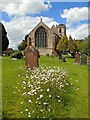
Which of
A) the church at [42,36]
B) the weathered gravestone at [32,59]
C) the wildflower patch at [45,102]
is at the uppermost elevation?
the church at [42,36]

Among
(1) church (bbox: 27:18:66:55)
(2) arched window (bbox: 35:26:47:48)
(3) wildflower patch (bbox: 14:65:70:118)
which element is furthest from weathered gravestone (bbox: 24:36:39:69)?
(2) arched window (bbox: 35:26:47:48)

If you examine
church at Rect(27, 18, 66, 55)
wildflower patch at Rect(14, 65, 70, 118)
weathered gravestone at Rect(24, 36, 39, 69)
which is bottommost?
wildflower patch at Rect(14, 65, 70, 118)

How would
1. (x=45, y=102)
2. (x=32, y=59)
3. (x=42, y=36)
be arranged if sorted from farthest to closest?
(x=42, y=36) → (x=32, y=59) → (x=45, y=102)

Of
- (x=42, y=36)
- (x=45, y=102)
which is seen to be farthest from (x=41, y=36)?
(x=45, y=102)

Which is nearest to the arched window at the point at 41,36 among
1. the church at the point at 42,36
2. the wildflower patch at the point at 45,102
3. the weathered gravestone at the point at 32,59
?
the church at the point at 42,36

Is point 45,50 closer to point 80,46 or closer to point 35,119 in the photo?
point 80,46

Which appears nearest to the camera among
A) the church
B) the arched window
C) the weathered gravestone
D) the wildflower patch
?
the wildflower patch

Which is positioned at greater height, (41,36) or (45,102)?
(41,36)

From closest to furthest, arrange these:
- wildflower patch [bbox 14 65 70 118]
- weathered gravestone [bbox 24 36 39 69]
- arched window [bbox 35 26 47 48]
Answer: wildflower patch [bbox 14 65 70 118]
weathered gravestone [bbox 24 36 39 69]
arched window [bbox 35 26 47 48]

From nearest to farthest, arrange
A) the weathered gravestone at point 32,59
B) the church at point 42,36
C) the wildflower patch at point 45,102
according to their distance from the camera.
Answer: the wildflower patch at point 45,102
the weathered gravestone at point 32,59
the church at point 42,36

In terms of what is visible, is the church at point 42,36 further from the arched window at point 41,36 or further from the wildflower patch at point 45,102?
the wildflower patch at point 45,102

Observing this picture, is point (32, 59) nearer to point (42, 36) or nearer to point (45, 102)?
point (45, 102)

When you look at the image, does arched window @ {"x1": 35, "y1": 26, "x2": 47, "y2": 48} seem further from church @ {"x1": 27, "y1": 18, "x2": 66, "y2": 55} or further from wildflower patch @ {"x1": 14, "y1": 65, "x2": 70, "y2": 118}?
wildflower patch @ {"x1": 14, "y1": 65, "x2": 70, "y2": 118}

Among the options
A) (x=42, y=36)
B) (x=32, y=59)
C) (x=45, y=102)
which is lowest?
(x=45, y=102)
